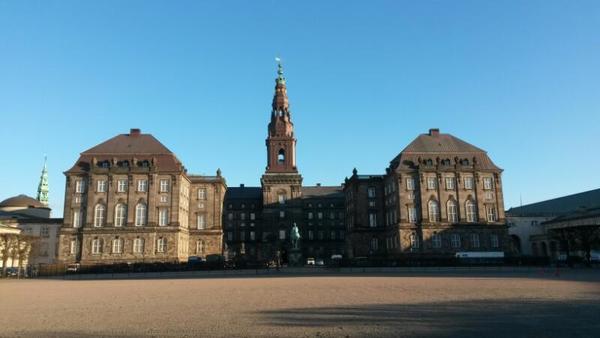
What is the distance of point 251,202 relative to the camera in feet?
396

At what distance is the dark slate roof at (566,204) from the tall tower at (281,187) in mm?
44693

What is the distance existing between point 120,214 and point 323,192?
204 ft

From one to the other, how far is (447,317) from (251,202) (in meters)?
107

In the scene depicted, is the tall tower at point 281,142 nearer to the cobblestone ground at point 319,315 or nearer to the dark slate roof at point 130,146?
the dark slate roof at point 130,146

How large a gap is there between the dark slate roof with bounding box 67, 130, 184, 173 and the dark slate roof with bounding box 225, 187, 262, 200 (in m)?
43.9

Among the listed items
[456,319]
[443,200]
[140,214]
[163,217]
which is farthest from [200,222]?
[456,319]

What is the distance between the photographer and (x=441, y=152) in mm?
77000

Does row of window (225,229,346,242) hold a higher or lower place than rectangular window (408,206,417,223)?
lower

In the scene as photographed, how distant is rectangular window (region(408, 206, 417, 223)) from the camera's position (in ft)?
242

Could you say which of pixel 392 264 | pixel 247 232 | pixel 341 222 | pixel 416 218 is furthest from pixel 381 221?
pixel 247 232

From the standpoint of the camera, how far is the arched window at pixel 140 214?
240ft

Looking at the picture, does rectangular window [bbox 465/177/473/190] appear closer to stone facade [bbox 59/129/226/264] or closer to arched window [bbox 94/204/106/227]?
stone facade [bbox 59/129/226/264]

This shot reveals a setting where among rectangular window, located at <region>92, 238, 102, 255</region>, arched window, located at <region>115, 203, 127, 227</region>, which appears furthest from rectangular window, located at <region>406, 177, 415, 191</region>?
rectangular window, located at <region>92, 238, 102, 255</region>

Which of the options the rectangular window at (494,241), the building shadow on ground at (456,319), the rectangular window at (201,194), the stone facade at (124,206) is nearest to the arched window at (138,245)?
the stone facade at (124,206)
